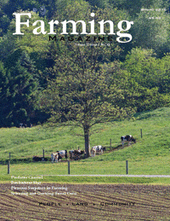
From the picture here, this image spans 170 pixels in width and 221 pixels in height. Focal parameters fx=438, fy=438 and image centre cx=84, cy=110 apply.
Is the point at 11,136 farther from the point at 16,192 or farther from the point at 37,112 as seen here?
the point at 16,192

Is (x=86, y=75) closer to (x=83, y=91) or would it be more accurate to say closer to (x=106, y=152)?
(x=83, y=91)

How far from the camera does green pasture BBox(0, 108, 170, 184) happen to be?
44.2 metres

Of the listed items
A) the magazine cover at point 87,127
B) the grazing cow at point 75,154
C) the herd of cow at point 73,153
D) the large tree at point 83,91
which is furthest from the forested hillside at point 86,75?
the grazing cow at point 75,154

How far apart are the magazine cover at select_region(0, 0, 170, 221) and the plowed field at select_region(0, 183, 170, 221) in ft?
0.20

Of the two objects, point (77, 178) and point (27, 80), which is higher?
point (27, 80)

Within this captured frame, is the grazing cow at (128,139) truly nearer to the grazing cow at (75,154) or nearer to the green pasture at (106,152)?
the green pasture at (106,152)

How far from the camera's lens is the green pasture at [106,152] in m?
44.2

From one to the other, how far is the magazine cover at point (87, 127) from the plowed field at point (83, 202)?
0.06 meters

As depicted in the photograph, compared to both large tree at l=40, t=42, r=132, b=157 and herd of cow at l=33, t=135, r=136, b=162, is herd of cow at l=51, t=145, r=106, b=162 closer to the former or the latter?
herd of cow at l=33, t=135, r=136, b=162

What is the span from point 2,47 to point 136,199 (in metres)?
126

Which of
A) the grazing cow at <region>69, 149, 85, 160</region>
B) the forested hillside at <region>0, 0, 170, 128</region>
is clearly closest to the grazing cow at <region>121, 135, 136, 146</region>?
the forested hillside at <region>0, 0, 170, 128</region>

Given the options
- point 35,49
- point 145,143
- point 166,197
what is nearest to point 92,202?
point 166,197

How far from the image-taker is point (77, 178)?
37250 mm

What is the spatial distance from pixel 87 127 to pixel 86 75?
22.7 ft
